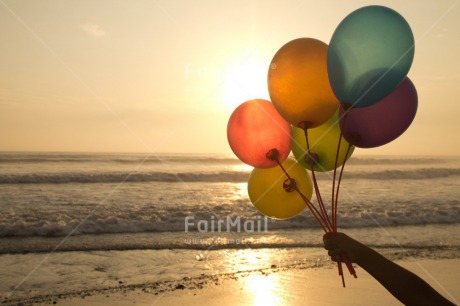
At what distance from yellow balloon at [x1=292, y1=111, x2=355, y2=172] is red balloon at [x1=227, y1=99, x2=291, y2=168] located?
0.09m

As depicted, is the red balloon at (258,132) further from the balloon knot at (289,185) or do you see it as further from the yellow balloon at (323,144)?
the balloon knot at (289,185)

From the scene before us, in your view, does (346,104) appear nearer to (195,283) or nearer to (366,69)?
(366,69)

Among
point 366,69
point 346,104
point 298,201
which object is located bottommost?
point 298,201

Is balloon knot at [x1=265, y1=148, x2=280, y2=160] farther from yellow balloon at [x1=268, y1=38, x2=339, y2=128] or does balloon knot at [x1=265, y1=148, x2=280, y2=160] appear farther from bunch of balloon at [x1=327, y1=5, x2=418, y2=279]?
bunch of balloon at [x1=327, y1=5, x2=418, y2=279]

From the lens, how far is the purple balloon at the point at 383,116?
311cm

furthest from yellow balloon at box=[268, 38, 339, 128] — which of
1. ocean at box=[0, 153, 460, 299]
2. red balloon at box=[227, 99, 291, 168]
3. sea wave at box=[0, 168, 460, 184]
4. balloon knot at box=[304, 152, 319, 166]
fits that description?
sea wave at box=[0, 168, 460, 184]

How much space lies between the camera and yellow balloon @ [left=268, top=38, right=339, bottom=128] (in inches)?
117

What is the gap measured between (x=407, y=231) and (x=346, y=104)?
29.2 ft

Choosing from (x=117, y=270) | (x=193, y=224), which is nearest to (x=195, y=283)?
(x=117, y=270)

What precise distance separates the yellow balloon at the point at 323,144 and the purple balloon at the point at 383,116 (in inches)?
9.9

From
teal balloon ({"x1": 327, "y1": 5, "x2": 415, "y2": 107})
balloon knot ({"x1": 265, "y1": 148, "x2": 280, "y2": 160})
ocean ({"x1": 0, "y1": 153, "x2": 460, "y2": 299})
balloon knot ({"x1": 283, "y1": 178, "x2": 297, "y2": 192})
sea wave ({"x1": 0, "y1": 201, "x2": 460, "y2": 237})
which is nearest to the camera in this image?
teal balloon ({"x1": 327, "y1": 5, "x2": 415, "y2": 107})

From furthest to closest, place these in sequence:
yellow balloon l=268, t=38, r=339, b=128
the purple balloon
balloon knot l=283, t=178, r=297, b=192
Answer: balloon knot l=283, t=178, r=297, b=192
the purple balloon
yellow balloon l=268, t=38, r=339, b=128

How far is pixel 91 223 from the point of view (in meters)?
11.1

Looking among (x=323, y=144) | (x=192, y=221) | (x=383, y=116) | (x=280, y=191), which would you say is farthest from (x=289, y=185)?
(x=192, y=221)
